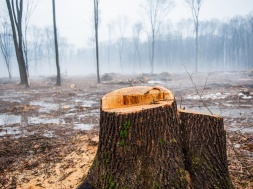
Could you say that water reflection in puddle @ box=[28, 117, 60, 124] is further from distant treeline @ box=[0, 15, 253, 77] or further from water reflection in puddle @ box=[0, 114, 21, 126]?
distant treeline @ box=[0, 15, 253, 77]

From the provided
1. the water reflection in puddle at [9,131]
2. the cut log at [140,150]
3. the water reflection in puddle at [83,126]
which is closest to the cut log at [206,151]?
the cut log at [140,150]

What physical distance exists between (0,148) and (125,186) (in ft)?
11.2

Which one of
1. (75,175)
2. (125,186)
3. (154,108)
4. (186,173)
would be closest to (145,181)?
(125,186)

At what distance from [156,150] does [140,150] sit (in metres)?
0.17

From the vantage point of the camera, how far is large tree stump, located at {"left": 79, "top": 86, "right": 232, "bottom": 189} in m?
2.05

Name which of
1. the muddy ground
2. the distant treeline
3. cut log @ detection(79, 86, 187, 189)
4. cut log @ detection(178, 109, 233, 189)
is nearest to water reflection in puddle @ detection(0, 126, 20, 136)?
the muddy ground

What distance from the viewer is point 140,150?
2.06 meters

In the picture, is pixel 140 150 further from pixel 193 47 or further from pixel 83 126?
pixel 193 47

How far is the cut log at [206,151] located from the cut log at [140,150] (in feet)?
0.80

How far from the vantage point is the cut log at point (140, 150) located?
6.70ft

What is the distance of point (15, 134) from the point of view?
526 centimetres

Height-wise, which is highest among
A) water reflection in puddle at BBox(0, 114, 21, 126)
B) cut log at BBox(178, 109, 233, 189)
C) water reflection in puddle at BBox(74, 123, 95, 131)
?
cut log at BBox(178, 109, 233, 189)

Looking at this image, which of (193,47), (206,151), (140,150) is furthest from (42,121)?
(193,47)

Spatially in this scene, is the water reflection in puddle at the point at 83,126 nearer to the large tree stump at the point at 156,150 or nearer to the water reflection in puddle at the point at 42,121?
the water reflection in puddle at the point at 42,121
